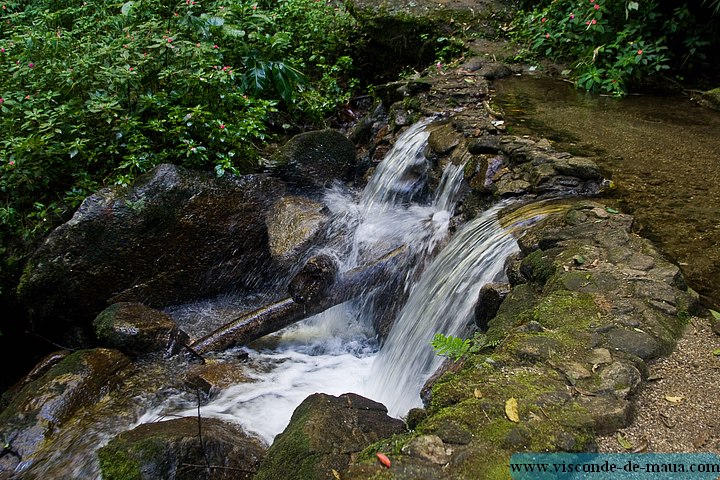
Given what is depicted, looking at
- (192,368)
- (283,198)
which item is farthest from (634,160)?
(192,368)

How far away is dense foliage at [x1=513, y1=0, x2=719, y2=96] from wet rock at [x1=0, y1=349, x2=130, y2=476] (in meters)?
5.84

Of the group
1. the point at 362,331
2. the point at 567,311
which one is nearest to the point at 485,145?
the point at 362,331

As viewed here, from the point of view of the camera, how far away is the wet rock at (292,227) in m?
5.70

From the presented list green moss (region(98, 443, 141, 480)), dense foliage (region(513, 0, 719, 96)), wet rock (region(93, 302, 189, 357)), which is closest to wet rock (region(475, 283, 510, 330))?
green moss (region(98, 443, 141, 480))

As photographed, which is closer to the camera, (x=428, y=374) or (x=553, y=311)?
(x=553, y=311)

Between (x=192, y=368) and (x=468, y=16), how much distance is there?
22.5ft

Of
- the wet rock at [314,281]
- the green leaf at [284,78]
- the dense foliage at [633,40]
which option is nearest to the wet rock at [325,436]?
the wet rock at [314,281]

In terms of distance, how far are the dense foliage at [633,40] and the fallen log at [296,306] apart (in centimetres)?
389

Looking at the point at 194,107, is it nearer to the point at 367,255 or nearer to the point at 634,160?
the point at 367,255

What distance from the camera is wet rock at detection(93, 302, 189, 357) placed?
471cm

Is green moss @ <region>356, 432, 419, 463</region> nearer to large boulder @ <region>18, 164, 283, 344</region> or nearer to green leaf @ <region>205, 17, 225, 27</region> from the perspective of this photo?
large boulder @ <region>18, 164, 283, 344</region>

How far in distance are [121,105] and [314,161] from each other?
2.13 m

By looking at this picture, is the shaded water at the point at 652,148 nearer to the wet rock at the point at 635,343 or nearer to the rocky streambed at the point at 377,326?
the rocky streambed at the point at 377,326

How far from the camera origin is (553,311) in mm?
2771
